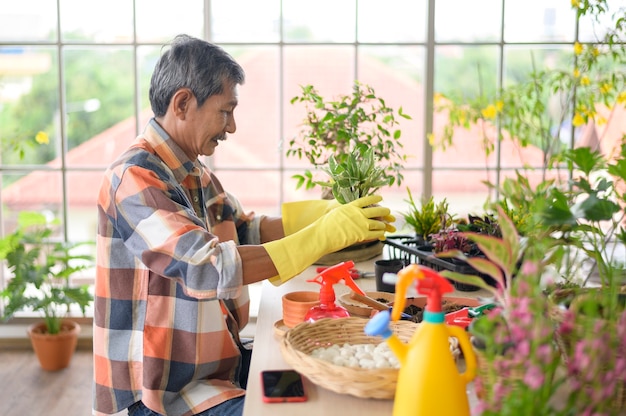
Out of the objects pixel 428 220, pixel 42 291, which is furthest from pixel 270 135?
pixel 428 220

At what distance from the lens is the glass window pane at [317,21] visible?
392 centimetres

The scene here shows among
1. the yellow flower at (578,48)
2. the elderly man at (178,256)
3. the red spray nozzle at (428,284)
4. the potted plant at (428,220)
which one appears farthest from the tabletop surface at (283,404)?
the yellow flower at (578,48)

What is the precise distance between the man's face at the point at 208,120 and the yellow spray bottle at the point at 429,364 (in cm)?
98

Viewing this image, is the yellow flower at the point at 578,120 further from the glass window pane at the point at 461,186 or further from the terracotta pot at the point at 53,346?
the terracotta pot at the point at 53,346

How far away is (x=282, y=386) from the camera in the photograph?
4.81 ft

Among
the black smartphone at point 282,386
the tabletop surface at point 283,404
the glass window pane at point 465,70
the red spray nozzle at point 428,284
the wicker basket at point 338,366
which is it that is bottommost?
the tabletop surface at point 283,404

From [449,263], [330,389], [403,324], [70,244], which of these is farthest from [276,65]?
[330,389]

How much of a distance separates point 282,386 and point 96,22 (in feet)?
10.0

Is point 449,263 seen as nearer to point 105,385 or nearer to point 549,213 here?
point 549,213

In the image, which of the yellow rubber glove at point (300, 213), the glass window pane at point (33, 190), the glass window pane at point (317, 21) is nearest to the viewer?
the yellow rubber glove at point (300, 213)

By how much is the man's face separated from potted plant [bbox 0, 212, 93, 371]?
190 centimetres

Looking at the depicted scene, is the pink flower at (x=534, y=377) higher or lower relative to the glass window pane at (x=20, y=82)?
lower

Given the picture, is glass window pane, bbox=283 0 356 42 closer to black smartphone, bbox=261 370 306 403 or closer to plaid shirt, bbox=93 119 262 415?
plaid shirt, bbox=93 119 262 415

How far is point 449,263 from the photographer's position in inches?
83.0
